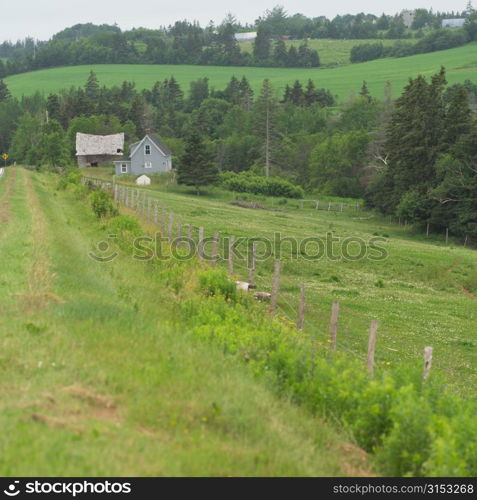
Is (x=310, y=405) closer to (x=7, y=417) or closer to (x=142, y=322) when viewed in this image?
(x=142, y=322)

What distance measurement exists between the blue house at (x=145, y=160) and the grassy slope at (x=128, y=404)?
3375 inches

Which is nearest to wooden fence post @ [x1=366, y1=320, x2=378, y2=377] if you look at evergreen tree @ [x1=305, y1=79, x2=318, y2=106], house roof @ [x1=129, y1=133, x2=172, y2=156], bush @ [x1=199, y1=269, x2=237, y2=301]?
bush @ [x1=199, y1=269, x2=237, y2=301]

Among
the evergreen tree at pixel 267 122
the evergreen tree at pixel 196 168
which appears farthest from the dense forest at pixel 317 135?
the evergreen tree at pixel 196 168

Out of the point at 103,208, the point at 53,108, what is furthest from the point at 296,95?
the point at 103,208

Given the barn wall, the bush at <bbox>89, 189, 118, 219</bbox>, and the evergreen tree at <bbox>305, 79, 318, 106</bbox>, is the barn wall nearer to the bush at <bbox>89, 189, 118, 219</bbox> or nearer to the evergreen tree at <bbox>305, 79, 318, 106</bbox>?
the evergreen tree at <bbox>305, 79, 318, 106</bbox>

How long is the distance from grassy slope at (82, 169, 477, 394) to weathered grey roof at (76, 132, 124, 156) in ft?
218

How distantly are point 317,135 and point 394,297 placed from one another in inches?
3365

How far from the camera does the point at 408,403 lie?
9.85 meters

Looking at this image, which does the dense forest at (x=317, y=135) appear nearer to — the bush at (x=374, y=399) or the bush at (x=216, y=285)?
the bush at (x=216, y=285)

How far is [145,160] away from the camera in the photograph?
100m

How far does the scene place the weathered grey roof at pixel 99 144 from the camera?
363ft

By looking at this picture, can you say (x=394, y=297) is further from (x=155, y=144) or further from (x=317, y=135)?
(x=317, y=135)

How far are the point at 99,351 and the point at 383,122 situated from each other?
93952 millimetres
